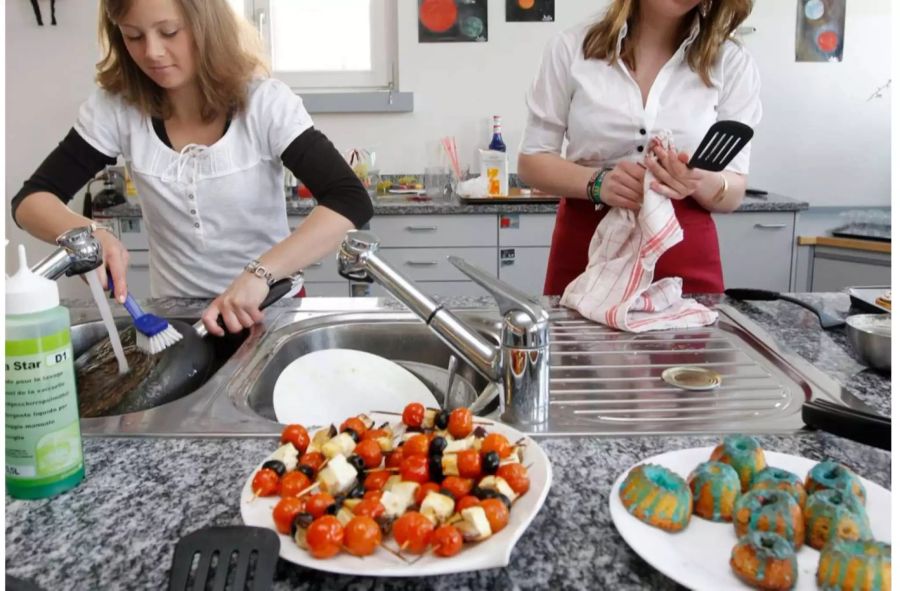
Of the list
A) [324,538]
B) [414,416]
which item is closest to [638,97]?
[414,416]

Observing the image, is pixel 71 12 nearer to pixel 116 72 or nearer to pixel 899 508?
pixel 116 72

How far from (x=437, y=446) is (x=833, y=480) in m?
0.32

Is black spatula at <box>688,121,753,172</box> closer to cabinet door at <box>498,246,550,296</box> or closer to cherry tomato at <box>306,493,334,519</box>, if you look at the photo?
cherry tomato at <box>306,493,334,519</box>

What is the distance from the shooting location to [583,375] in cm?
97

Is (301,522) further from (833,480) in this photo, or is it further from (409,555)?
(833,480)

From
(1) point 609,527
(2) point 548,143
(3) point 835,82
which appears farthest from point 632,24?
(3) point 835,82

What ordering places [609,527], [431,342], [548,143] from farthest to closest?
1. [548,143]
2. [431,342]
3. [609,527]

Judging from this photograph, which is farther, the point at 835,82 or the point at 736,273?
the point at 835,82

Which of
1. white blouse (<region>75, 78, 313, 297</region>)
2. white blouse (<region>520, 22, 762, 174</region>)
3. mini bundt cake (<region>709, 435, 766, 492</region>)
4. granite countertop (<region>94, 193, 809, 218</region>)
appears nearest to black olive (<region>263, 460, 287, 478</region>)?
mini bundt cake (<region>709, 435, 766, 492</region>)

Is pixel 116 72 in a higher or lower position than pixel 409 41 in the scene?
lower

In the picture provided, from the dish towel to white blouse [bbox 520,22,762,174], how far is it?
22 centimetres

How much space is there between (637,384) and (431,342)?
41 centimetres

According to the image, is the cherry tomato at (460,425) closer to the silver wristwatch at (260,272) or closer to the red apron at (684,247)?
the silver wristwatch at (260,272)

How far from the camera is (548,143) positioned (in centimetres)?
152
